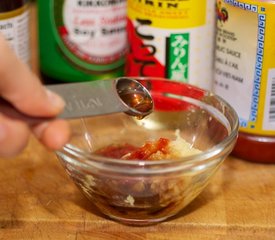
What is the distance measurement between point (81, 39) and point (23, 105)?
0.45 meters

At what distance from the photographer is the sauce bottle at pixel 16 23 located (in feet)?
3.18

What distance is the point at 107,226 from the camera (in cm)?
82

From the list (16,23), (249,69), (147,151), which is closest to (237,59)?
(249,69)

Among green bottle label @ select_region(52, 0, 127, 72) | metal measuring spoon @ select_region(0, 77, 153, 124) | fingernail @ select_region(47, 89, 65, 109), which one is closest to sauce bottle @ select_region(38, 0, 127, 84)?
green bottle label @ select_region(52, 0, 127, 72)

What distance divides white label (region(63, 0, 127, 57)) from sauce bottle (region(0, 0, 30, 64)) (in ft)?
0.21

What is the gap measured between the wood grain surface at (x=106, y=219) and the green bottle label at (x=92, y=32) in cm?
19

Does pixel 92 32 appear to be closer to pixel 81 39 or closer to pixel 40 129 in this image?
pixel 81 39

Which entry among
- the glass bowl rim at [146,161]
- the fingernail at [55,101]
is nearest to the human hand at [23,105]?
the fingernail at [55,101]

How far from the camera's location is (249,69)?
89 cm

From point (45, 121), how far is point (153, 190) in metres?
0.19

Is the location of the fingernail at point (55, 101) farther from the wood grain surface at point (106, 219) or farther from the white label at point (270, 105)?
the white label at point (270, 105)

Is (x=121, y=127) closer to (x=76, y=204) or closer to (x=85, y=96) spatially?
(x=76, y=204)

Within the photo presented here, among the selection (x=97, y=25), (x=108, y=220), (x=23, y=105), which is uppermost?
(x=23, y=105)

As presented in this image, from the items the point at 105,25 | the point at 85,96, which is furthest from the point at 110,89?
the point at 105,25
